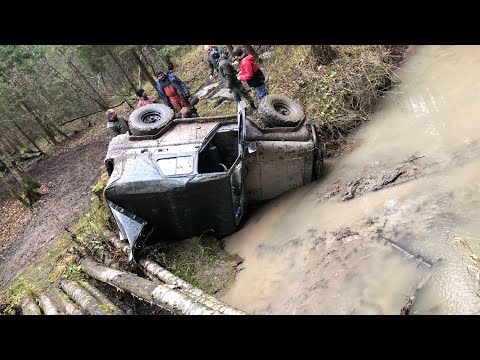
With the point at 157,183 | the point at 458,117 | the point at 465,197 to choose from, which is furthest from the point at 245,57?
the point at 465,197

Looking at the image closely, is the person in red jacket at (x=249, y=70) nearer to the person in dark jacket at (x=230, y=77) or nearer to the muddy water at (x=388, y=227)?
the person in dark jacket at (x=230, y=77)

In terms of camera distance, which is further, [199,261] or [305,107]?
[305,107]

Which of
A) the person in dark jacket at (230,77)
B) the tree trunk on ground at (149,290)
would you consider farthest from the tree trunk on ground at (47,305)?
the person in dark jacket at (230,77)

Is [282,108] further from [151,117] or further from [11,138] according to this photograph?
[11,138]

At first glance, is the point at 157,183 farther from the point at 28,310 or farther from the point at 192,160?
the point at 28,310

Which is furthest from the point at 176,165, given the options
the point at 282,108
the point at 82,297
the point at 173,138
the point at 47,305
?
the point at 47,305

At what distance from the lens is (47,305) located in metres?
5.98

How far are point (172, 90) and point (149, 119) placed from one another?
174cm

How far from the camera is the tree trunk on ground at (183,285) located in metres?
4.65

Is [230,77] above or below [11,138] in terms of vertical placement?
above

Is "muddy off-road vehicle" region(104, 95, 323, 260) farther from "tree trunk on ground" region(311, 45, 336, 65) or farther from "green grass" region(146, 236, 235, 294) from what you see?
"tree trunk on ground" region(311, 45, 336, 65)

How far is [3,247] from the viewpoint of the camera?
12695mm

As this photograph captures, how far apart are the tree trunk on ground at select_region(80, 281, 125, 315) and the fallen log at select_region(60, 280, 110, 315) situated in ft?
0.23

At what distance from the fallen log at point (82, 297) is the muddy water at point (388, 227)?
168 centimetres
